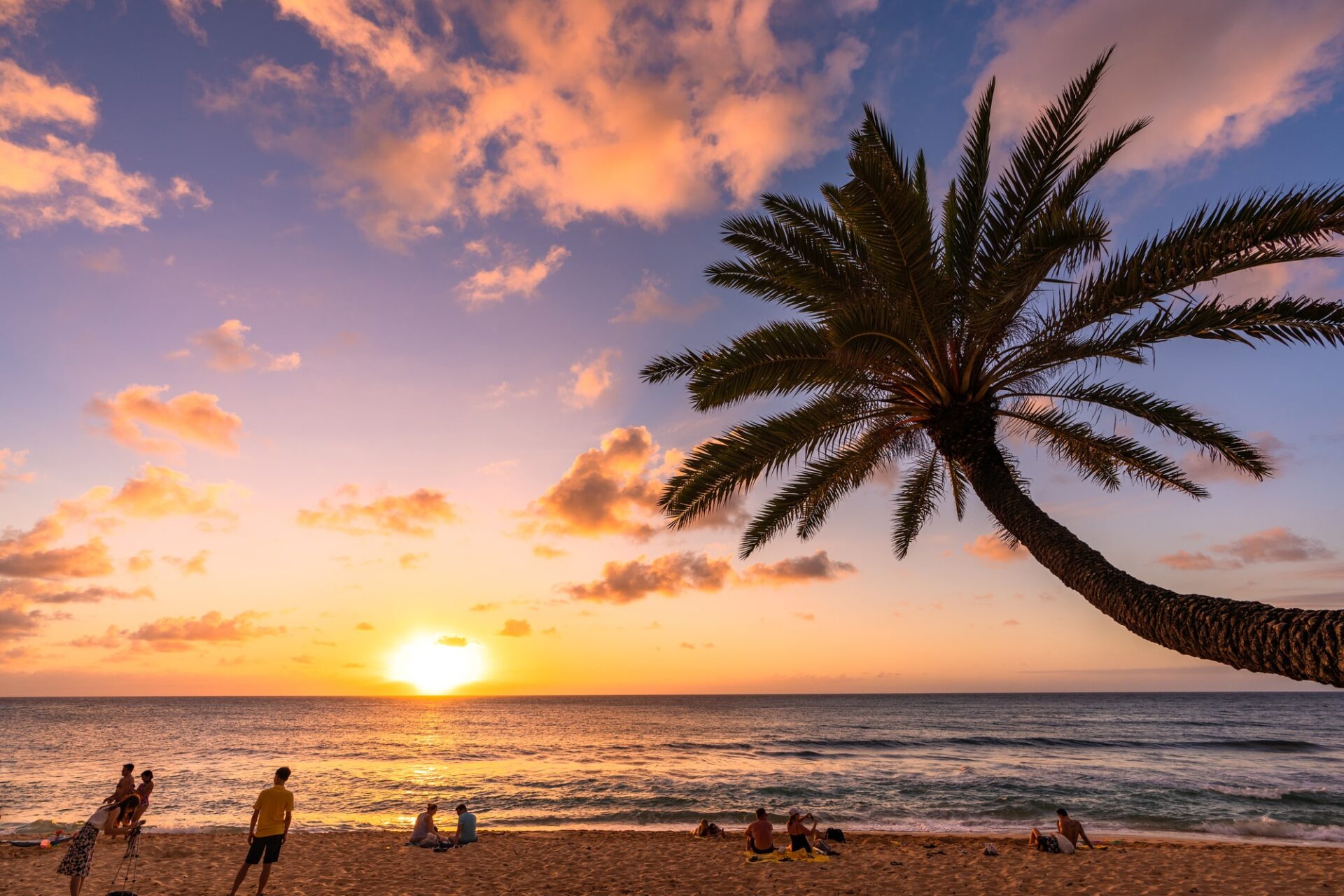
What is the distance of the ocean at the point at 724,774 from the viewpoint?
23.2 m

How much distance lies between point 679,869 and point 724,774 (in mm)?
20910

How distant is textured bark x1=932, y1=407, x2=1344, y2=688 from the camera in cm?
402

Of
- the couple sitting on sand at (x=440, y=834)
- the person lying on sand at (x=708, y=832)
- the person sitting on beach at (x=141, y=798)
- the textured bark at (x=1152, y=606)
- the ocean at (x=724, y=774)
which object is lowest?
the ocean at (x=724, y=774)

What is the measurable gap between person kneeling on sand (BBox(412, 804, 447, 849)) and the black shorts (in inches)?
317

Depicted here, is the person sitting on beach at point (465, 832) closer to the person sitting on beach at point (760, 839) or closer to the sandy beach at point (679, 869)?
the sandy beach at point (679, 869)

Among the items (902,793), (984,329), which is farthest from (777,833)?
(984,329)

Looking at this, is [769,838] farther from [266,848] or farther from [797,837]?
[266,848]

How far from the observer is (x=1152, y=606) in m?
5.51

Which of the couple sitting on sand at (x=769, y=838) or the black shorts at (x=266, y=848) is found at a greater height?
the black shorts at (x=266, y=848)

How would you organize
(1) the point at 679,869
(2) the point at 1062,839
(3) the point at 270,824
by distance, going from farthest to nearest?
(2) the point at 1062,839, (1) the point at 679,869, (3) the point at 270,824

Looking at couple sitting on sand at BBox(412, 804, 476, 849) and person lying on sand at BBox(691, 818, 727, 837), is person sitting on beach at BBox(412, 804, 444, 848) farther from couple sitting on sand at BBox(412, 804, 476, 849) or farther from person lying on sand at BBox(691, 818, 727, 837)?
person lying on sand at BBox(691, 818, 727, 837)

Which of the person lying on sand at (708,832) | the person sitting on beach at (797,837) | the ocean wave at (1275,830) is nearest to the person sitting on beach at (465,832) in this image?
the person lying on sand at (708,832)

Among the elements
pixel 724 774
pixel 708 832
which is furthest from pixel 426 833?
pixel 724 774

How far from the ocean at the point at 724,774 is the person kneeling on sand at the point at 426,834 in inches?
200
